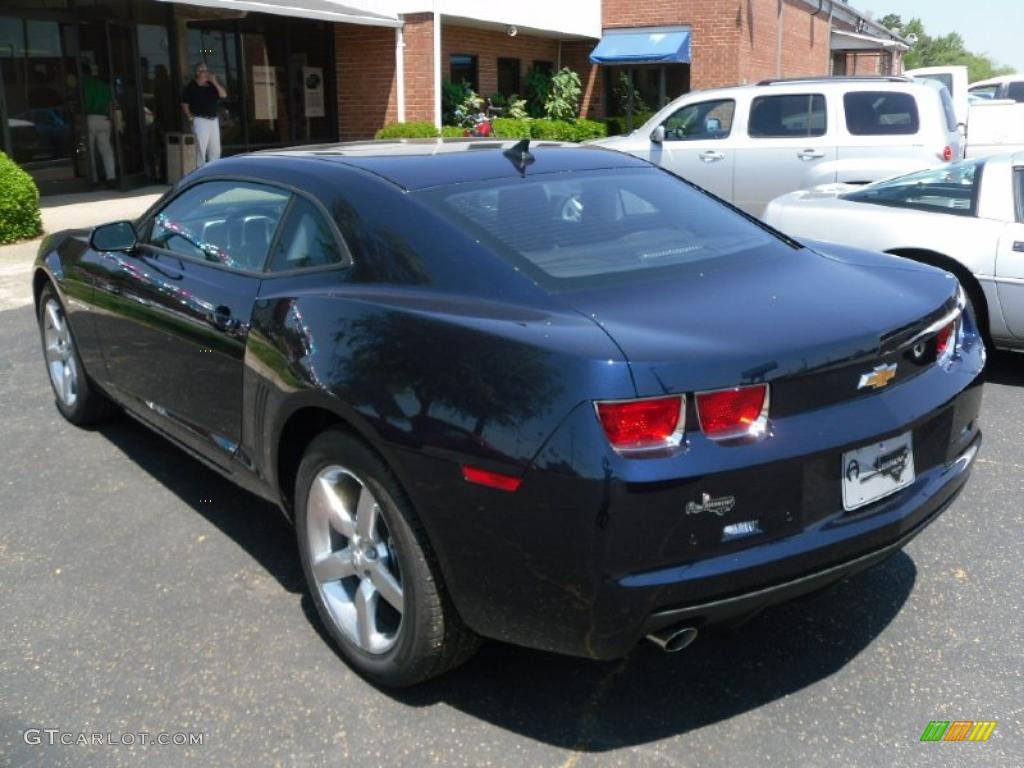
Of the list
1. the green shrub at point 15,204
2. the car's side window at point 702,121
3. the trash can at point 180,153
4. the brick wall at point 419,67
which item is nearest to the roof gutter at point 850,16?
the brick wall at point 419,67

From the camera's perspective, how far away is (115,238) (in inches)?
180

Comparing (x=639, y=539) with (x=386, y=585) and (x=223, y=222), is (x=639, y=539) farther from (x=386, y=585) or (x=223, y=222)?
(x=223, y=222)

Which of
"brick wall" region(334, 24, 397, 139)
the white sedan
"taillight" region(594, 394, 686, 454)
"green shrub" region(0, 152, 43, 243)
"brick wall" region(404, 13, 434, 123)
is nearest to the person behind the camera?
"taillight" region(594, 394, 686, 454)

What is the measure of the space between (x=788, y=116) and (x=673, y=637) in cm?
966

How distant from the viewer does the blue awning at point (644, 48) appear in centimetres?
2369

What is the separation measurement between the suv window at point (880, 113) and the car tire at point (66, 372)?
8.29m

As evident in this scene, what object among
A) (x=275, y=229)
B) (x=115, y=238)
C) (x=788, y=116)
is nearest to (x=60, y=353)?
(x=115, y=238)

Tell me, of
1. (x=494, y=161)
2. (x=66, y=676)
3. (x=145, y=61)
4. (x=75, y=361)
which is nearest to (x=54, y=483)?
(x=75, y=361)

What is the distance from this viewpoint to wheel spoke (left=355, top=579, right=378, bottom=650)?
3.17 m

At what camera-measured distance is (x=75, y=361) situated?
5375mm

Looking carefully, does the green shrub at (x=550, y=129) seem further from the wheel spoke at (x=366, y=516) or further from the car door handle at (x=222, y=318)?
the wheel spoke at (x=366, y=516)

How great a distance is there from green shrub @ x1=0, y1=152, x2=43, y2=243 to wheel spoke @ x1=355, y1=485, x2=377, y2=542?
9834mm

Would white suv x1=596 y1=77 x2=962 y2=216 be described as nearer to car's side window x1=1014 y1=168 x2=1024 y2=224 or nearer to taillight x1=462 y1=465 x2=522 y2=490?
car's side window x1=1014 y1=168 x2=1024 y2=224

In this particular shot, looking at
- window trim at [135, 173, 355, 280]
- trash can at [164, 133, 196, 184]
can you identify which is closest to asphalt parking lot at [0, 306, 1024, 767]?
window trim at [135, 173, 355, 280]
